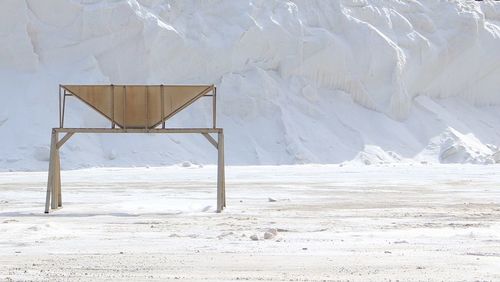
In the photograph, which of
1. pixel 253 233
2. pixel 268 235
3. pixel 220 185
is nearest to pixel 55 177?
pixel 220 185

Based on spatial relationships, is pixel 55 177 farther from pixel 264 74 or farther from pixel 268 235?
pixel 264 74

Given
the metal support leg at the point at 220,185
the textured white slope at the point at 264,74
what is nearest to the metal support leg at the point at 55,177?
the metal support leg at the point at 220,185

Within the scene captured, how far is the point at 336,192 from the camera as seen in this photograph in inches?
838

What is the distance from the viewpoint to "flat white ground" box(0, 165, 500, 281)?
7.77 m

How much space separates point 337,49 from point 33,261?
1491 inches

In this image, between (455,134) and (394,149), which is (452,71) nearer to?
(455,134)

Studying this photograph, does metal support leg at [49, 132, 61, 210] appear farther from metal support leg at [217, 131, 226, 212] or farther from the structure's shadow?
metal support leg at [217, 131, 226, 212]

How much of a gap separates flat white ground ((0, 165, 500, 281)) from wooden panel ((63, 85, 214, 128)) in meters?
1.49

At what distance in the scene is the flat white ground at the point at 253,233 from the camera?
7770 mm

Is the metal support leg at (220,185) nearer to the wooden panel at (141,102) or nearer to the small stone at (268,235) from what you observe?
the wooden panel at (141,102)

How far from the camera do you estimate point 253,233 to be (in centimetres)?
1098

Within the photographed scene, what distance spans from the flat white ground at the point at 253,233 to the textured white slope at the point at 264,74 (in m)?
15.8

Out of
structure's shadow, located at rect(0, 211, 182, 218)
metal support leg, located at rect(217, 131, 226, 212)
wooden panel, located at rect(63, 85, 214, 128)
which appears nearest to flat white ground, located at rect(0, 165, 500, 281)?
structure's shadow, located at rect(0, 211, 182, 218)

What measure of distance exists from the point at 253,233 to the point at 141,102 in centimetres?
528
